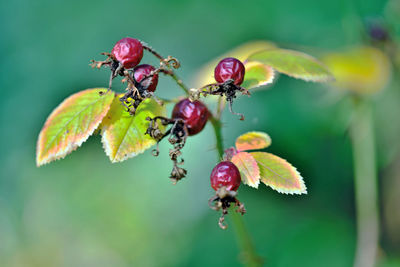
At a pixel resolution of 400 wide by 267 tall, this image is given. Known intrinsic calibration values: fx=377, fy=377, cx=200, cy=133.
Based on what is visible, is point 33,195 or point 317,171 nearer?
point 317,171

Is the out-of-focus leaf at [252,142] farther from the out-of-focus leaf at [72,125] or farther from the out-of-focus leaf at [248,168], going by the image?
the out-of-focus leaf at [72,125]

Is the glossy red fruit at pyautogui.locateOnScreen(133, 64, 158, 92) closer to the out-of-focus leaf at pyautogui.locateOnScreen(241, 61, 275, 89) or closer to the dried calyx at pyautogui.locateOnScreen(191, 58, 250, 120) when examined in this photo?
the dried calyx at pyautogui.locateOnScreen(191, 58, 250, 120)

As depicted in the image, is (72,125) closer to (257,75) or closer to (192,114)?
(192,114)

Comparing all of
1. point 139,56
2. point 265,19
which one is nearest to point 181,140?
point 139,56

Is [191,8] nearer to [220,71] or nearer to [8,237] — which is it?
[8,237]

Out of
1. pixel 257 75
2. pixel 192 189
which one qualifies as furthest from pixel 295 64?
pixel 192 189

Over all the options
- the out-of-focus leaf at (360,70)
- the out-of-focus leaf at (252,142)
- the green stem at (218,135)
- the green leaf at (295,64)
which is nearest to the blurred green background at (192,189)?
the out-of-focus leaf at (360,70)

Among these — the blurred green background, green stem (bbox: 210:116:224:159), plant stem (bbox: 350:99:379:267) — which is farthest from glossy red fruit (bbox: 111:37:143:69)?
plant stem (bbox: 350:99:379:267)
